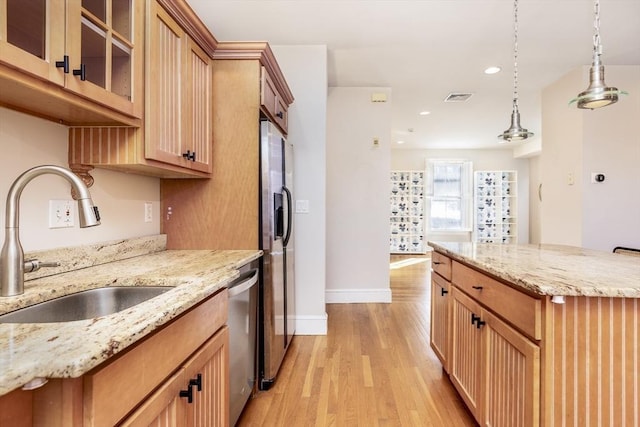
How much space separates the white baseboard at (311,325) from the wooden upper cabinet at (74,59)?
2.24 meters

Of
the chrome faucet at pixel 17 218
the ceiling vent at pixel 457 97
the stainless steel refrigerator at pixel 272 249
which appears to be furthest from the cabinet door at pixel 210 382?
the ceiling vent at pixel 457 97

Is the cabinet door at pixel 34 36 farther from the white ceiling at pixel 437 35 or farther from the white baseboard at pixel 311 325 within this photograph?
the white baseboard at pixel 311 325

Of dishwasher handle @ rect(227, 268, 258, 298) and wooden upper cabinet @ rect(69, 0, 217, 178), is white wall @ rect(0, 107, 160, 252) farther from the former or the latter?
dishwasher handle @ rect(227, 268, 258, 298)

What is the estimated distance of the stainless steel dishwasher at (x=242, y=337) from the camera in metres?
1.61

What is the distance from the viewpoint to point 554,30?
2869 mm

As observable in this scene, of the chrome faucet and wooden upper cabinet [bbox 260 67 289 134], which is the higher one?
wooden upper cabinet [bbox 260 67 289 134]

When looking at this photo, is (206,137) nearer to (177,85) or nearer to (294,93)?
(177,85)

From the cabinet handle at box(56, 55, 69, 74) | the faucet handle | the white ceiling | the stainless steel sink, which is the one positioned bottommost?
the stainless steel sink

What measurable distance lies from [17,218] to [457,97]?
488cm

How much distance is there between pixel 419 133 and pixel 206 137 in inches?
220

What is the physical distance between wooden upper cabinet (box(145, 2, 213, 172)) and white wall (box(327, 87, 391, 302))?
2312mm

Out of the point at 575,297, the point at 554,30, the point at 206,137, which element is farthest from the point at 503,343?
the point at 554,30

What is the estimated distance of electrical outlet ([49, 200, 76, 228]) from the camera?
1.36 metres

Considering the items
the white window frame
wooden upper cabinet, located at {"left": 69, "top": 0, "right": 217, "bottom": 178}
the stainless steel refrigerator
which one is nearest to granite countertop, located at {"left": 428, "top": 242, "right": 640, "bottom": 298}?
the stainless steel refrigerator
